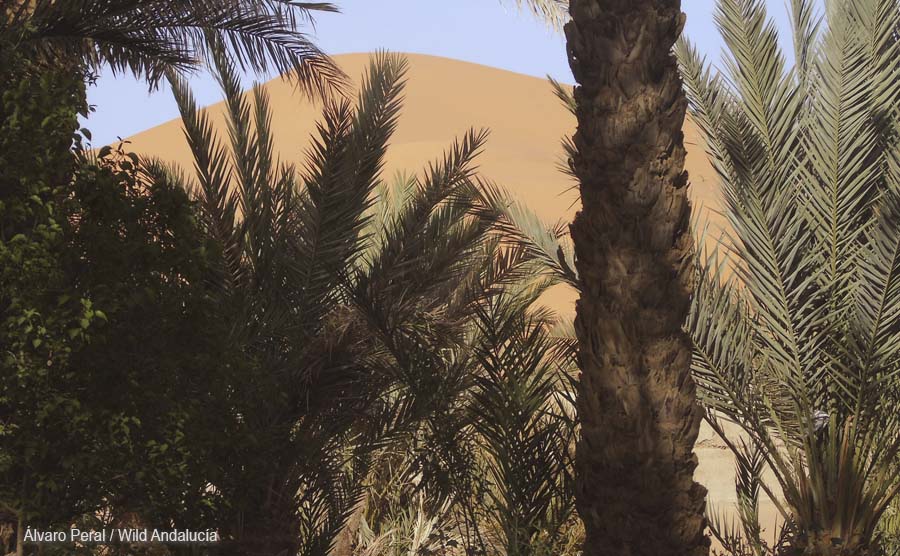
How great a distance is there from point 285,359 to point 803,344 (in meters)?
3.14

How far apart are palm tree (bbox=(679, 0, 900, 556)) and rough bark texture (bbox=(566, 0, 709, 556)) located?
4.52ft

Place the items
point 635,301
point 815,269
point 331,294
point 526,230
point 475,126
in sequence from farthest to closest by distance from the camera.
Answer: point 475,126
point 526,230
point 331,294
point 815,269
point 635,301

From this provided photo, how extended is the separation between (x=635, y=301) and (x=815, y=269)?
6.61 feet

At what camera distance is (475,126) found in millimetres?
66625

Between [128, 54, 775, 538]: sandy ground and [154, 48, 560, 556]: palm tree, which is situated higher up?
[128, 54, 775, 538]: sandy ground

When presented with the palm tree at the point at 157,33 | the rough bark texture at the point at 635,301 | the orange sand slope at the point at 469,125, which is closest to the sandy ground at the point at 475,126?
the orange sand slope at the point at 469,125

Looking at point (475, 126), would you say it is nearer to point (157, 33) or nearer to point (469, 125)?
point (469, 125)

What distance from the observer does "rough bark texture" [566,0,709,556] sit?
15.2 feet

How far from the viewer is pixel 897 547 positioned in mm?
6902

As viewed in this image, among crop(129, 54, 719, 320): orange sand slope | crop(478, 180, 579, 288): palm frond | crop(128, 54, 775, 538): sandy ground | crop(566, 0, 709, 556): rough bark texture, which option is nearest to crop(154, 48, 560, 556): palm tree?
crop(478, 180, 579, 288): palm frond

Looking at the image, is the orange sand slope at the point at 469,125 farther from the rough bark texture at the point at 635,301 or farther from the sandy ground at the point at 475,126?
the rough bark texture at the point at 635,301

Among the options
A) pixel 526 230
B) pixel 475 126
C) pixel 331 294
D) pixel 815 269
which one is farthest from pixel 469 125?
pixel 815 269

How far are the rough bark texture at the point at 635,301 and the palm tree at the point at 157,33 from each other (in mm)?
2803

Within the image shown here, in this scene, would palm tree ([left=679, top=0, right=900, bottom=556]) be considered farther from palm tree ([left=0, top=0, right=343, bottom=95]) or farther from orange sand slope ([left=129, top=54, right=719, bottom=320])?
orange sand slope ([left=129, top=54, right=719, bottom=320])
